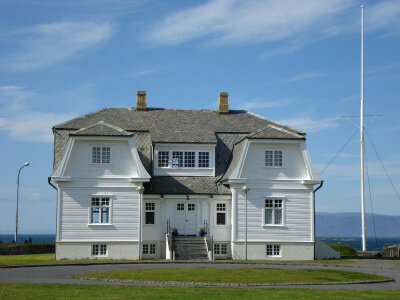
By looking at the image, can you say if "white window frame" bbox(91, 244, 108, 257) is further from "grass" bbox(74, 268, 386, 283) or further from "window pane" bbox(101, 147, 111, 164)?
"grass" bbox(74, 268, 386, 283)

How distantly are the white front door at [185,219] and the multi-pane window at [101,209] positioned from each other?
411cm

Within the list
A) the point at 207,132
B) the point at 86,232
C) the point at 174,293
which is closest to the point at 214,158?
the point at 207,132

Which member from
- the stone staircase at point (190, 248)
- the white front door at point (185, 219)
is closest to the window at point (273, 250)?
the stone staircase at point (190, 248)

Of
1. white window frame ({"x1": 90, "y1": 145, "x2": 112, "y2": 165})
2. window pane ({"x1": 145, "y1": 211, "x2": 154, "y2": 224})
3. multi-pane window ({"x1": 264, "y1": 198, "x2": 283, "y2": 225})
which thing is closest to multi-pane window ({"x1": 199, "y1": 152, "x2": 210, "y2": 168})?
window pane ({"x1": 145, "y1": 211, "x2": 154, "y2": 224})

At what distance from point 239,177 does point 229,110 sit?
9.15 meters

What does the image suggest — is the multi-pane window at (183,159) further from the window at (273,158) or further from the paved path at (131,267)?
the paved path at (131,267)

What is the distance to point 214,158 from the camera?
40656mm

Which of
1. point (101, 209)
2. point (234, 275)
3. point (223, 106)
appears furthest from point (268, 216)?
point (234, 275)

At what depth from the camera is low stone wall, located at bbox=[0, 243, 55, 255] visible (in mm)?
43594

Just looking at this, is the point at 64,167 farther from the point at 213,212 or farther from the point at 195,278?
the point at 195,278

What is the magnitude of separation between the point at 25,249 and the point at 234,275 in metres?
23.6

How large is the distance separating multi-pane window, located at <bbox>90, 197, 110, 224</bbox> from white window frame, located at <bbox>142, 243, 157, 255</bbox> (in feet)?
9.49

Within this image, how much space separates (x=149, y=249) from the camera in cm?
3862

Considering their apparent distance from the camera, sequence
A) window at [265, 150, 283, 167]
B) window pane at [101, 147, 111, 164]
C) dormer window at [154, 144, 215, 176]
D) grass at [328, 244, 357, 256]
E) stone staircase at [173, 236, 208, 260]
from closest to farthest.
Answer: stone staircase at [173, 236, 208, 260], window pane at [101, 147, 111, 164], window at [265, 150, 283, 167], dormer window at [154, 144, 215, 176], grass at [328, 244, 357, 256]
